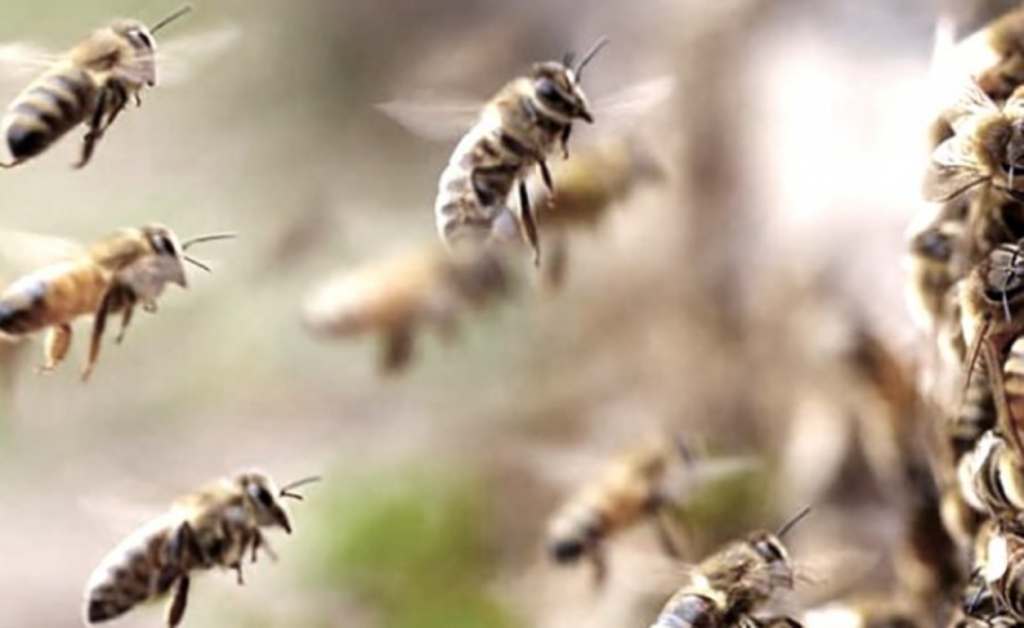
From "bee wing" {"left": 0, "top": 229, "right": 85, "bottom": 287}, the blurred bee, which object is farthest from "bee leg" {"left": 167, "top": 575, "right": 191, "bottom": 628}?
the blurred bee

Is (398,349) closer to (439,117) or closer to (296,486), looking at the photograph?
(296,486)

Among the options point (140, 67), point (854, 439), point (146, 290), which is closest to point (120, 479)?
point (146, 290)

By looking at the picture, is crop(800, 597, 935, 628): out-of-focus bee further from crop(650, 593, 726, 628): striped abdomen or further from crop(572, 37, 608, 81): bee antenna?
crop(572, 37, 608, 81): bee antenna

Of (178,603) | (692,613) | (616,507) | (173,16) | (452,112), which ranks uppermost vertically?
(173,16)

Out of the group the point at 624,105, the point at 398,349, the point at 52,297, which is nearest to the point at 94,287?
the point at 52,297

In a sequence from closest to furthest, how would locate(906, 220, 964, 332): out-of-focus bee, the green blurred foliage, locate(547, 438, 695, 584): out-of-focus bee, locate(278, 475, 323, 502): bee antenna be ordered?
locate(906, 220, 964, 332): out-of-focus bee → locate(278, 475, 323, 502): bee antenna → locate(547, 438, 695, 584): out-of-focus bee → the green blurred foliage

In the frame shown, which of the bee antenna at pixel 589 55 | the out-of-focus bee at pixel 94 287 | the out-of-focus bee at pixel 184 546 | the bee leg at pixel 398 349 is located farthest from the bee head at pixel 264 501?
the bee leg at pixel 398 349

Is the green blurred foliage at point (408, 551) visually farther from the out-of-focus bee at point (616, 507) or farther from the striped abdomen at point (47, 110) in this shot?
the striped abdomen at point (47, 110)
